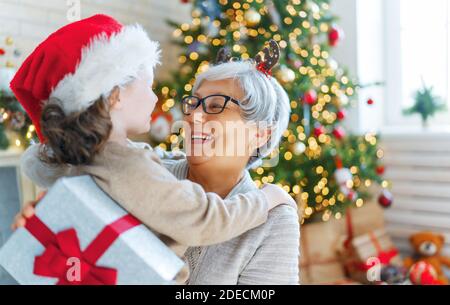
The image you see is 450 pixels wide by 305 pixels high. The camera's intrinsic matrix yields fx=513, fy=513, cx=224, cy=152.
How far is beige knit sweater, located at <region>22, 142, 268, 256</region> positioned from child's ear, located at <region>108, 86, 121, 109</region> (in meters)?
0.08

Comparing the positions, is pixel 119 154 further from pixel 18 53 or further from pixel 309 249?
pixel 309 249

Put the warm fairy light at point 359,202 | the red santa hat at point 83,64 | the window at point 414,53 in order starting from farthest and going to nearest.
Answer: the window at point 414,53, the warm fairy light at point 359,202, the red santa hat at point 83,64

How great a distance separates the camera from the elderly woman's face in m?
1.17

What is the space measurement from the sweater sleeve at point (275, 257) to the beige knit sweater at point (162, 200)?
0.46 feet

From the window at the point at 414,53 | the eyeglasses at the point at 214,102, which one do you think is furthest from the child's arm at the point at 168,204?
the window at the point at 414,53

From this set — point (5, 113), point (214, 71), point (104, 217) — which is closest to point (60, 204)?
point (104, 217)

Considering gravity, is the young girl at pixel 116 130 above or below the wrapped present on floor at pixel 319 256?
above

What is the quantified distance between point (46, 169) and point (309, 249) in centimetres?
212

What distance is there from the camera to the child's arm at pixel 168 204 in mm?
898

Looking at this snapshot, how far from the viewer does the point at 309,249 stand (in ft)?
9.71

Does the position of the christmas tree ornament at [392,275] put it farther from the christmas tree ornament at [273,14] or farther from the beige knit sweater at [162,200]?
the beige knit sweater at [162,200]

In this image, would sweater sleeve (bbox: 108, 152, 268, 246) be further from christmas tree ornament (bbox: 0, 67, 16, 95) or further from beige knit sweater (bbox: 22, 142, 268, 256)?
christmas tree ornament (bbox: 0, 67, 16, 95)

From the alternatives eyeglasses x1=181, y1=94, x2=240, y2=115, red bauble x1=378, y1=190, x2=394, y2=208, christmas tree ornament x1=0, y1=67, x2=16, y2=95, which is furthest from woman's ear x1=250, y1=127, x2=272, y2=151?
red bauble x1=378, y1=190, x2=394, y2=208

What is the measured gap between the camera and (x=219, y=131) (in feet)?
3.83
